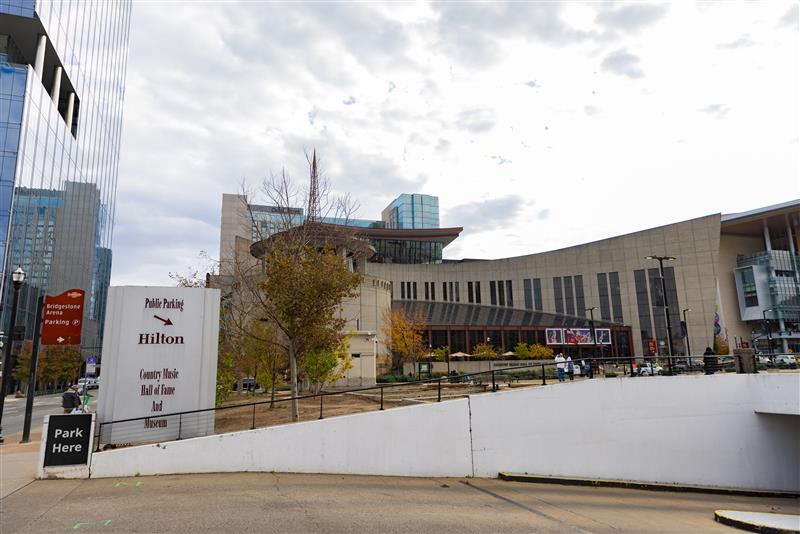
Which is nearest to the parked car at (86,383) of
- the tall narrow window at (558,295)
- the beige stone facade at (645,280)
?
the beige stone facade at (645,280)

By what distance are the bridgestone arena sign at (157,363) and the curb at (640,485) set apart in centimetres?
937

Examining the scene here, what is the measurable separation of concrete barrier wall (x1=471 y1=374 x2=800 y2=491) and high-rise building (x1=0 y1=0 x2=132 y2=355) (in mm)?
44211

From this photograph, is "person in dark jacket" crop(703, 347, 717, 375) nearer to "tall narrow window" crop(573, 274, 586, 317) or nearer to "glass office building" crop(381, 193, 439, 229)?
"tall narrow window" crop(573, 274, 586, 317)

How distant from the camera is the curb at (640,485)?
14859 millimetres

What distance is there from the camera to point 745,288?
281 feet

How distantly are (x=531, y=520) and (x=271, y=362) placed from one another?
678 inches

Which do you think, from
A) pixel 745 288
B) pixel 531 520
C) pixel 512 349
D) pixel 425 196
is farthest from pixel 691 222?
pixel 531 520

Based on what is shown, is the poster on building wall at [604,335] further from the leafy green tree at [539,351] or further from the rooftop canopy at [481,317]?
the rooftop canopy at [481,317]

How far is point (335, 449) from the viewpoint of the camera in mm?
13211

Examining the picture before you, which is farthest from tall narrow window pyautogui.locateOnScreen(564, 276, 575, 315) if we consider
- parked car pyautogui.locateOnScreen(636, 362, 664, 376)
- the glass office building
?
parked car pyautogui.locateOnScreen(636, 362, 664, 376)

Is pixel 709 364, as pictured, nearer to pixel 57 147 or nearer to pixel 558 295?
pixel 57 147

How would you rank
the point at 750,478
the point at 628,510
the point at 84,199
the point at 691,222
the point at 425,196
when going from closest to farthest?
the point at 628,510, the point at 750,478, the point at 84,199, the point at 691,222, the point at 425,196

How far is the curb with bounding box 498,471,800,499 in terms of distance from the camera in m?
14.9

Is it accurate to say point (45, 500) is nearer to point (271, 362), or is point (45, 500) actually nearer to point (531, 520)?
point (531, 520)
